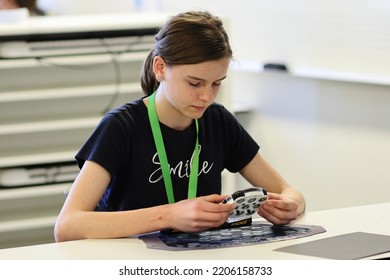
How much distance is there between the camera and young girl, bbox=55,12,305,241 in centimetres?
187

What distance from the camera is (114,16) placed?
11.5ft

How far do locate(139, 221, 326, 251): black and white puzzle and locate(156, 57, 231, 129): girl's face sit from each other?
0.30 meters

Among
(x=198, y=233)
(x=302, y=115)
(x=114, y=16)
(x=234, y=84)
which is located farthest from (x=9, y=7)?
(x=198, y=233)

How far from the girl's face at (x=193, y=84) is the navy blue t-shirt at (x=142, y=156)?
0.11 m

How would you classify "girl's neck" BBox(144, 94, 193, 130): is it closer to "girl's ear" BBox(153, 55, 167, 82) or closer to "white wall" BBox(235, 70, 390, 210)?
"girl's ear" BBox(153, 55, 167, 82)

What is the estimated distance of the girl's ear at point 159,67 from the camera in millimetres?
2004

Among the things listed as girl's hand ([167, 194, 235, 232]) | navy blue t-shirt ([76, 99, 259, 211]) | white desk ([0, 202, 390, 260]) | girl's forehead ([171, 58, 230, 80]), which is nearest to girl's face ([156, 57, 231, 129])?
girl's forehead ([171, 58, 230, 80])

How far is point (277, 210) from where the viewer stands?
6.59ft

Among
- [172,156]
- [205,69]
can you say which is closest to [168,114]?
[172,156]

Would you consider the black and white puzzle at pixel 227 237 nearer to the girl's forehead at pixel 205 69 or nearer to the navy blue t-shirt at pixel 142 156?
the navy blue t-shirt at pixel 142 156

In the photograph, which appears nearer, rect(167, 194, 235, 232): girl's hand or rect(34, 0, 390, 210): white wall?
rect(167, 194, 235, 232): girl's hand

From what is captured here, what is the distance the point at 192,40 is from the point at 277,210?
473 mm
